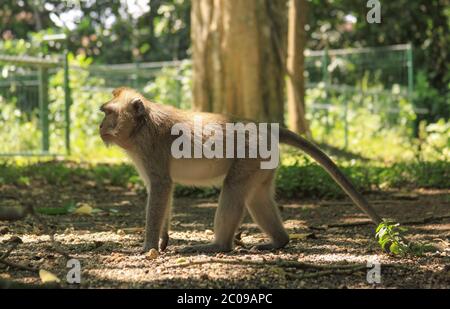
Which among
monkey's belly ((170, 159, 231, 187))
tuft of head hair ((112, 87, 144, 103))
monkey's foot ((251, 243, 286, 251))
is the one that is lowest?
monkey's foot ((251, 243, 286, 251))

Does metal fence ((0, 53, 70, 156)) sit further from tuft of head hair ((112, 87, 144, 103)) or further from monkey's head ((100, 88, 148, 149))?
monkey's head ((100, 88, 148, 149))

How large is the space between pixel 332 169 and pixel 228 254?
3.78 ft

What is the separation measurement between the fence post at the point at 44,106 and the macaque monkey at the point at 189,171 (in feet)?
25.9

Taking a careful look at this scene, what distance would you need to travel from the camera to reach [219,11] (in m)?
13.0

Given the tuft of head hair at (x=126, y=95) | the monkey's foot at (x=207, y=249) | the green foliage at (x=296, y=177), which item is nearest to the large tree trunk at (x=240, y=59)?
the green foliage at (x=296, y=177)

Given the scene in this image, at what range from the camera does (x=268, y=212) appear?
705cm

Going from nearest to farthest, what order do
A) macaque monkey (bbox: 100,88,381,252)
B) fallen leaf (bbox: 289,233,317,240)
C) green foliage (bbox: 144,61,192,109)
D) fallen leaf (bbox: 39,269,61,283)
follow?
fallen leaf (bbox: 39,269,61,283), macaque monkey (bbox: 100,88,381,252), fallen leaf (bbox: 289,233,317,240), green foliage (bbox: 144,61,192,109)

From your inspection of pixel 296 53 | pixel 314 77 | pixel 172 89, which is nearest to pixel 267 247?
pixel 296 53

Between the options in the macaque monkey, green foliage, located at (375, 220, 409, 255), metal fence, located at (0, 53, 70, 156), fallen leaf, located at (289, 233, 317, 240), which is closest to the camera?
green foliage, located at (375, 220, 409, 255)

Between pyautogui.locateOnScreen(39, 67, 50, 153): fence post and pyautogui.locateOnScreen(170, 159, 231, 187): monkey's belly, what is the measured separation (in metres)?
8.06

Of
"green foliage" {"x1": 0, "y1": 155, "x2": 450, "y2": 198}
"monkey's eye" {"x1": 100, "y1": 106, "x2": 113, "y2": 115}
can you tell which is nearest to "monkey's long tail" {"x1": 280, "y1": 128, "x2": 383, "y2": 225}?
"monkey's eye" {"x1": 100, "y1": 106, "x2": 113, "y2": 115}

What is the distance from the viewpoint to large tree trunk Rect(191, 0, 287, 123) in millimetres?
12969

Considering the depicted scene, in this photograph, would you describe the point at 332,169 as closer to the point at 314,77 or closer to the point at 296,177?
the point at 296,177

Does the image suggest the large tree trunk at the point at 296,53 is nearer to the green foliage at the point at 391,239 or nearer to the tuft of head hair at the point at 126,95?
the tuft of head hair at the point at 126,95
